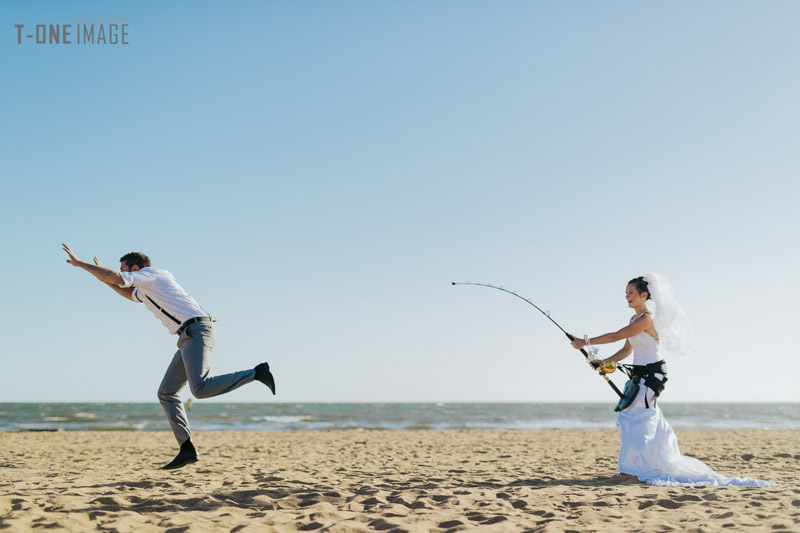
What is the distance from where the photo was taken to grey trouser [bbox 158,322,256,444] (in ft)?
14.9

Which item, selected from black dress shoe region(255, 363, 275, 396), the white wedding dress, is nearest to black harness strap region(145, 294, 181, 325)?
black dress shoe region(255, 363, 275, 396)

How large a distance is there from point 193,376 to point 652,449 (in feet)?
12.8

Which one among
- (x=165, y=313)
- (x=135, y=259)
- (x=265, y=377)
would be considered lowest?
(x=265, y=377)

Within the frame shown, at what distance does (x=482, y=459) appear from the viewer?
787cm

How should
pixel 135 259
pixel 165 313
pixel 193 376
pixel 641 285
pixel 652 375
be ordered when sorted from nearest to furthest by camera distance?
pixel 193 376 → pixel 165 313 → pixel 135 259 → pixel 652 375 → pixel 641 285

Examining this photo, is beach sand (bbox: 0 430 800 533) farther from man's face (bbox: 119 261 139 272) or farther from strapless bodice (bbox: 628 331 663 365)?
man's face (bbox: 119 261 139 272)

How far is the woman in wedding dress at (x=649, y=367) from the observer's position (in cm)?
500

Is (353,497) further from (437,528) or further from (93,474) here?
(93,474)

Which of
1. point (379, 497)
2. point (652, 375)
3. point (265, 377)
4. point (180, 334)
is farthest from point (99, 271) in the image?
point (652, 375)

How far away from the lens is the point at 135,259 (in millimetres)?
4777

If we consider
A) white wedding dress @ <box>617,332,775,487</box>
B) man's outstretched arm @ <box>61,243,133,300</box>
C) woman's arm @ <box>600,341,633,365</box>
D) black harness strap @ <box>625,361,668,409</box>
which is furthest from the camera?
woman's arm @ <box>600,341,633,365</box>

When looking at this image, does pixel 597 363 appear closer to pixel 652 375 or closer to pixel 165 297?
pixel 652 375

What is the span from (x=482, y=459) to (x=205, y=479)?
3910mm

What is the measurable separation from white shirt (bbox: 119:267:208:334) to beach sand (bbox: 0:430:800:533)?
1.36m
